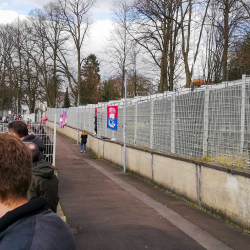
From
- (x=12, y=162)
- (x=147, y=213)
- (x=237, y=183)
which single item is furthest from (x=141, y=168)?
(x=12, y=162)

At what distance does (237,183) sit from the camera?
6.15 meters

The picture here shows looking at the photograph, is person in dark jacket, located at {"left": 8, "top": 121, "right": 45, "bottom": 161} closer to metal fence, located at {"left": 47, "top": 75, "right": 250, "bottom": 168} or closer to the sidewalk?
the sidewalk

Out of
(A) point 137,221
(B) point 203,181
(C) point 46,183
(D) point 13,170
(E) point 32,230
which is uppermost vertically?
(D) point 13,170

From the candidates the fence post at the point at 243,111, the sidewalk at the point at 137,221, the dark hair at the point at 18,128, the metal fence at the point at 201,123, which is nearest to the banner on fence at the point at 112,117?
the metal fence at the point at 201,123

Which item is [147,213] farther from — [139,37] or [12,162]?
[139,37]

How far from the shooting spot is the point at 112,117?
16.4 m

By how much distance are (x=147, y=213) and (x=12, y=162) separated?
19.6 ft

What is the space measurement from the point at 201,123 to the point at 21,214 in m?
7.21

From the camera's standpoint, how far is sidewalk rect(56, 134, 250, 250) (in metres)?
5.39

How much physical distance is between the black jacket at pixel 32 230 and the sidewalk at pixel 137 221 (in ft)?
12.8

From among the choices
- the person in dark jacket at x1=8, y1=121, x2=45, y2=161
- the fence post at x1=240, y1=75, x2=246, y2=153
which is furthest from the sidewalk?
the person in dark jacket at x1=8, y1=121, x2=45, y2=161

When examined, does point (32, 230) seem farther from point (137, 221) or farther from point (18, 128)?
point (137, 221)

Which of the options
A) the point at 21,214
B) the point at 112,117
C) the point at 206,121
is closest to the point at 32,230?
the point at 21,214

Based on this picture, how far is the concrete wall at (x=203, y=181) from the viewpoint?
6.04 meters
